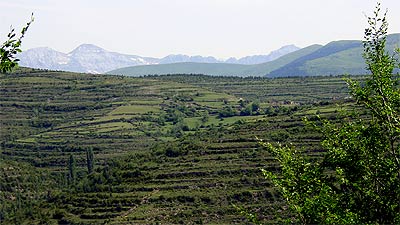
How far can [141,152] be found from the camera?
109m

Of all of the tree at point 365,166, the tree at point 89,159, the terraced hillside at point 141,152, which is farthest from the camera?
the tree at point 89,159

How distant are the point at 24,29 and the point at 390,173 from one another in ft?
36.8

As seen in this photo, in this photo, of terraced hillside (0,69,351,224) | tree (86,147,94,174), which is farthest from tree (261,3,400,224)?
tree (86,147,94,174)

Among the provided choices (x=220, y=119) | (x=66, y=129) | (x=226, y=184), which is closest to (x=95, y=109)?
(x=66, y=129)

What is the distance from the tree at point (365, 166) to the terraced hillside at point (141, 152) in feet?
8.69

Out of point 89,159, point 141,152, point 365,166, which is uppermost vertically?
point 365,166

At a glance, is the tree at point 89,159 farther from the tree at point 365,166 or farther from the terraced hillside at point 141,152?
the tree at point 365,166

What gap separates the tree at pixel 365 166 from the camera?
47.9ft

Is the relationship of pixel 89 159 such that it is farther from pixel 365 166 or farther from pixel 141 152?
pixel 365 166

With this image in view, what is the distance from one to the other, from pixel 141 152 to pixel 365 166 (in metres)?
95.8

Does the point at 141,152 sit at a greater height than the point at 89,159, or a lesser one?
greater

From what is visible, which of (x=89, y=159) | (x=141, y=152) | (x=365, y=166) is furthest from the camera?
(x=89, y=159)

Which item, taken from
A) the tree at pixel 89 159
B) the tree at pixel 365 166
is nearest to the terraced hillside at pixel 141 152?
the tree at pixel 89 159

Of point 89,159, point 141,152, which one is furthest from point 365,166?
point 89,159
